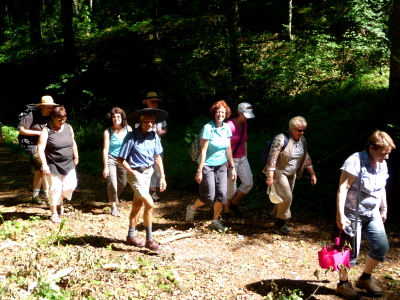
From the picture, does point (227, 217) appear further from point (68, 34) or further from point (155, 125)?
point (68, 34)

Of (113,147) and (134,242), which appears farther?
(113,147)

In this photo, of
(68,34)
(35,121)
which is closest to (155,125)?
(35,121)

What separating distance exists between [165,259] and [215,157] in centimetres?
181

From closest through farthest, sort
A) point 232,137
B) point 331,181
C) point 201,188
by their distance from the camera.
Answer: point 201,188 → point 232,137 → point 331,181

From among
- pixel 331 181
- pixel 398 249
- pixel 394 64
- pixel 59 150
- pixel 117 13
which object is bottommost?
pixel 398 249

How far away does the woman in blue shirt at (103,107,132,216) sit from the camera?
7.33 meters

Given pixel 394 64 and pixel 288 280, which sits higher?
pixel 394 64

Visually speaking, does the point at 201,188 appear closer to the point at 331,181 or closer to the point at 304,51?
the point at 331,181

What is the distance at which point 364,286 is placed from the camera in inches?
190

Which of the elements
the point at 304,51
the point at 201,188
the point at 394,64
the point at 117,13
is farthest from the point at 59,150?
the point at 117,13

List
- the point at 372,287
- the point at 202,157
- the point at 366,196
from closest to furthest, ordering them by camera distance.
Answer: the point at 366,196 → the point at 372,287 → the point at 202,157

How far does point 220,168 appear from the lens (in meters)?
6.67

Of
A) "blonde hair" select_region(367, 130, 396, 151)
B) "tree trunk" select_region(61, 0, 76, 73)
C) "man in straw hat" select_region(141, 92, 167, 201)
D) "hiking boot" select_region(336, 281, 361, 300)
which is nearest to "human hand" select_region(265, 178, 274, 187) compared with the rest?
"hiking boot" select_region(336, 281, 361, 300)

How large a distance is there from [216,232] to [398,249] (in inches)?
116
